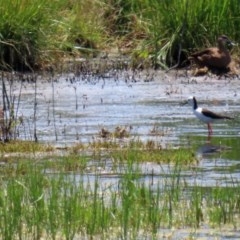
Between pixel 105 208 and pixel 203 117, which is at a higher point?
pixel 105 208

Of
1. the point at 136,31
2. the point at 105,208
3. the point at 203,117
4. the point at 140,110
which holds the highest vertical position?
the point at 105,208

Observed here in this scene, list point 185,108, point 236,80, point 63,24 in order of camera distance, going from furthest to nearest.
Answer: point 63,24
point 236,80
point 185,108

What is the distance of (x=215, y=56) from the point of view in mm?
19875

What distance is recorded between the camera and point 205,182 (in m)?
11.1

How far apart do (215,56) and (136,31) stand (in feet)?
13.9

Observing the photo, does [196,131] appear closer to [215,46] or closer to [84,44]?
[215,46]

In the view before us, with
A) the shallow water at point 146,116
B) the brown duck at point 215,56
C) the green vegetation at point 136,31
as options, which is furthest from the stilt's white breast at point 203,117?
the green vegetation at point 136,31

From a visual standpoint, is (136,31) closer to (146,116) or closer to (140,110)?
(140,110)

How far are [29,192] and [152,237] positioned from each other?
1144 millimetres

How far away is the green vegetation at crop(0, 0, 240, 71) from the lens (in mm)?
20328

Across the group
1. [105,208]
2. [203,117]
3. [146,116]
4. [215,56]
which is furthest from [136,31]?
[105,208]

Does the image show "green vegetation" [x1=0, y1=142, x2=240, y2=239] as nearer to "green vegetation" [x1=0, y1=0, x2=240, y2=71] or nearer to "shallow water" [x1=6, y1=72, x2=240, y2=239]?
"shallow water" [x1=6, y1=72, x2=240, y2=239]

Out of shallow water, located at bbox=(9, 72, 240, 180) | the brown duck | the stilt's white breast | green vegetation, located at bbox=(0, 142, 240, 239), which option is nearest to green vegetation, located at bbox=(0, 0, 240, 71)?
shallow water, located at bbox=(9, 72, 240, 180)

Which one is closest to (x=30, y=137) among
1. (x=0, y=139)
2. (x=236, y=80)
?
(x=0, y=139)
